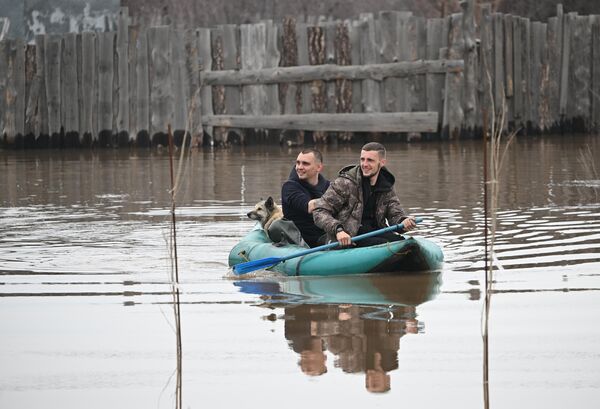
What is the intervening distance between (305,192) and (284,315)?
2.86m

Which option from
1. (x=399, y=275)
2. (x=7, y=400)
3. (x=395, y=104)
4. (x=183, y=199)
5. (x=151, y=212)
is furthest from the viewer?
(x=395, y=104)

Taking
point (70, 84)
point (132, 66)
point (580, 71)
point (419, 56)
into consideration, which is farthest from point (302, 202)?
point (580, 71)

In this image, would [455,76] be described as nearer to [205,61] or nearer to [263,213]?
[205,61]

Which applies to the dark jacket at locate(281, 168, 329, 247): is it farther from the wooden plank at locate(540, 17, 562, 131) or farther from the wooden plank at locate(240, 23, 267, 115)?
the wooden plank at locate(540, 17, 562, 131)

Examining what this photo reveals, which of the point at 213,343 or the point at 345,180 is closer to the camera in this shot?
the point at 213,343

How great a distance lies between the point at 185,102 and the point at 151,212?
843 cm

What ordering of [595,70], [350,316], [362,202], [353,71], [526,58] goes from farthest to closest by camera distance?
1. [595,70]
2. [526,58]
3. [353,71]
4. [362,202]
5. [350,316]

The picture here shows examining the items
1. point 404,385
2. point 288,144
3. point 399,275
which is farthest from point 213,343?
point 288,144

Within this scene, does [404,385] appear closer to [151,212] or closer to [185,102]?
[151,212]

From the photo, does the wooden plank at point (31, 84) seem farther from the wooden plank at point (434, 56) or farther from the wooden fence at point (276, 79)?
the wooden plank at point (434, 56)

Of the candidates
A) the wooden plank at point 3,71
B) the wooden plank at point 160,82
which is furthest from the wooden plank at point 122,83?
the wooden plank at point 3,71

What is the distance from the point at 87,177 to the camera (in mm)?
18969

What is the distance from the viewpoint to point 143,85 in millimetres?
23234

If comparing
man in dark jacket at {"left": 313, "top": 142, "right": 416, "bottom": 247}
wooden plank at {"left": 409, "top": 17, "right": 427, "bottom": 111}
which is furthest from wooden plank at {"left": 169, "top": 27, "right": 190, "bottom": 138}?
man in dark jacket at {"left": 313, "top": 142, "right": 416, "bottom": 247}
